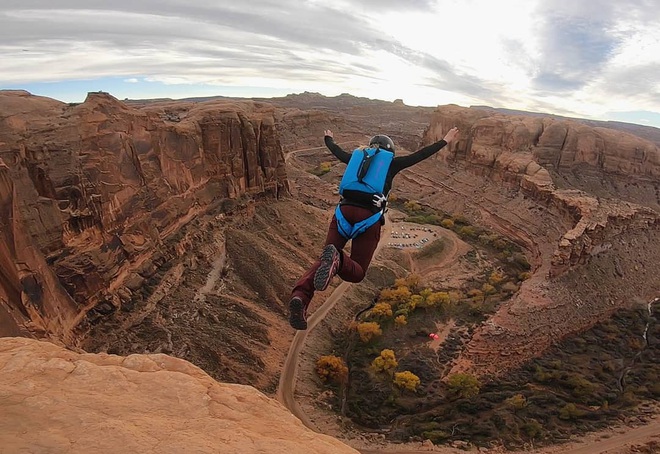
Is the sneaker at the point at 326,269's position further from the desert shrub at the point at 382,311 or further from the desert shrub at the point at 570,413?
the desert shrub at the point at 382,311

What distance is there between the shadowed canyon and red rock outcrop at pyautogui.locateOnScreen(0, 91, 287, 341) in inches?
4.5

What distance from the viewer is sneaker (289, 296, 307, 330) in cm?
939

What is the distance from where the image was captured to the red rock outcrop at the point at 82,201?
19.5 metres

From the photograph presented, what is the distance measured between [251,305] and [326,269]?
24638 mm

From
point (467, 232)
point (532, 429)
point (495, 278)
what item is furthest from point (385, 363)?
point (467, 232)

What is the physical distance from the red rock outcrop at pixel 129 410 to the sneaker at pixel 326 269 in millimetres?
2434

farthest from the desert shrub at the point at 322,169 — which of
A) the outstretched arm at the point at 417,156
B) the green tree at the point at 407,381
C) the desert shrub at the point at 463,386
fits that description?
the outstretched arm at the point at 417,156

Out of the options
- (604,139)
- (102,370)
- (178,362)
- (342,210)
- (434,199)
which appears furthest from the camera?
(434,199)

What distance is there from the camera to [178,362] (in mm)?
9258

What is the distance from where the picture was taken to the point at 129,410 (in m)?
6.75

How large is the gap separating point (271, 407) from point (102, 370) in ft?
10.0

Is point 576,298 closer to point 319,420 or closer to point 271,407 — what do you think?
point 319,420

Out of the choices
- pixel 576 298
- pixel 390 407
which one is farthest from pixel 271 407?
pixel 576 298

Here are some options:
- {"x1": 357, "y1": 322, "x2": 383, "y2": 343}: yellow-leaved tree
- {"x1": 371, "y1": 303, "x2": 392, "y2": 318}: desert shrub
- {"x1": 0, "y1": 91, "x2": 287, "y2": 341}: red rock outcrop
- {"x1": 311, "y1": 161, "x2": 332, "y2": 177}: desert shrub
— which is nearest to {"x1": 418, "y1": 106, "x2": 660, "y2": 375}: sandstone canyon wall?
{"x1": 357, "y1": 322, "x2": 383, "y2": 343}: yellow-leaved tree
